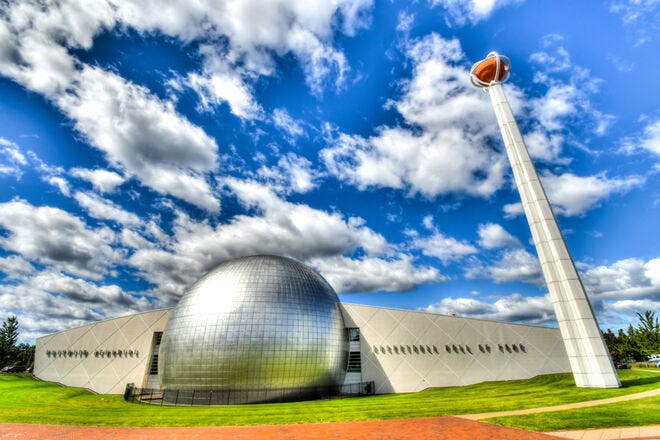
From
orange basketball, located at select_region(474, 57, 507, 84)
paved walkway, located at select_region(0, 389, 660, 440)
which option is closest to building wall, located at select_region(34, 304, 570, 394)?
paved walkway, located at select_region(0, 389, 660, 440)

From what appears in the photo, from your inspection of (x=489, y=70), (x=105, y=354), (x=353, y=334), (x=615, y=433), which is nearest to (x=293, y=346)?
(x=353, y=334)

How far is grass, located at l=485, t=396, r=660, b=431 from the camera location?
1235 cm

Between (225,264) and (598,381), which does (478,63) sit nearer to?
(598,381)

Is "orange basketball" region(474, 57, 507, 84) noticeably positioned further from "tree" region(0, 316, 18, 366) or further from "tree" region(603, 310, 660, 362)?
"tree" region(0, 316, 18, 366)

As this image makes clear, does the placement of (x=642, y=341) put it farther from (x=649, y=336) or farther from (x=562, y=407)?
(x=562, y=407)

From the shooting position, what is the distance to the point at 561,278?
24031 mm

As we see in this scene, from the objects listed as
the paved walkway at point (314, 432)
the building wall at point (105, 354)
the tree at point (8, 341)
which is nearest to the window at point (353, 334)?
the paved walkway at point (314, 432)

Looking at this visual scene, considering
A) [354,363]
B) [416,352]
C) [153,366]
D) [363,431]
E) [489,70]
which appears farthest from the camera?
[153,366]

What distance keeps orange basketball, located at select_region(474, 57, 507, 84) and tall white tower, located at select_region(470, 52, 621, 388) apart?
3.36 m

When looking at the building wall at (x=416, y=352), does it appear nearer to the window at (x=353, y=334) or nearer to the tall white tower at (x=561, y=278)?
the window at (x=353, y=334)

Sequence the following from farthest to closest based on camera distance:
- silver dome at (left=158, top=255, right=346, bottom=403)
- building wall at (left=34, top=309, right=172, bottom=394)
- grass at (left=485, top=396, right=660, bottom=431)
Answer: building wall at (left=34, top=309, right=172, bottom=394) < silver dome at (left=158, top=255, right=346, bottom=403) < grass at (left=485, top=396, right=660, bottom=431)

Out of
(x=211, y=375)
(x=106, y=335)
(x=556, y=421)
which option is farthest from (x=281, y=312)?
(x=106, y=335)

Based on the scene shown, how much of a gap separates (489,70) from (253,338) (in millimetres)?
35203

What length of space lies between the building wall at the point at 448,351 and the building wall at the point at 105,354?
28.0 meters
